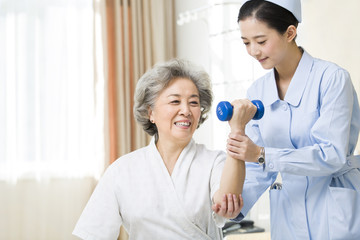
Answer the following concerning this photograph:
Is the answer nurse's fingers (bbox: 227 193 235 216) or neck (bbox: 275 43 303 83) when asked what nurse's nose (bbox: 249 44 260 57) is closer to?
neck (bbox: 275 43 303 83)

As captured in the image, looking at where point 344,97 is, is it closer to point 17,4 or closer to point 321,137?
point 321,137

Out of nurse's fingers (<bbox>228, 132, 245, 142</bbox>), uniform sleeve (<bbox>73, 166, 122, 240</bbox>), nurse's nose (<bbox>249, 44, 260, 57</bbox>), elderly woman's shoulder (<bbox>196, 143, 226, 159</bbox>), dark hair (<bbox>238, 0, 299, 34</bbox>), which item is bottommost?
uniform sleeve (<bbox>73, 166, 122, 240</bbox>)

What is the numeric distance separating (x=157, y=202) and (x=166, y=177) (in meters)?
0.11

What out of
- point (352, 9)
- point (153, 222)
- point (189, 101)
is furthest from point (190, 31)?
point (153, 222)

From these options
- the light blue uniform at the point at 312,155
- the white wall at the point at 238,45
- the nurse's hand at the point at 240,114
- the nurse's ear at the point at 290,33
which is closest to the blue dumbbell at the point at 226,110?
the nurse's hand at the point at 240,114

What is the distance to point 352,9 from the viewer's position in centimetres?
246

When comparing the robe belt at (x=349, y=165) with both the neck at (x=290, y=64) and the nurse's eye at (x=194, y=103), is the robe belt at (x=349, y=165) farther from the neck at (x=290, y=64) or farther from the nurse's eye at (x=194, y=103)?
the nurse's eye at (x=194, y=103)

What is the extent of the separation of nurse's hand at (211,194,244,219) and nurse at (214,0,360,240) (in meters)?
0.18

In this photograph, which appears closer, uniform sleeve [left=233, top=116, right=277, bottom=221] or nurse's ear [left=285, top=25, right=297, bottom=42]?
nurse's ear [left=285, top=25, right=297, bottom=42]

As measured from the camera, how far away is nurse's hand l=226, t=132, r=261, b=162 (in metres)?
1.44

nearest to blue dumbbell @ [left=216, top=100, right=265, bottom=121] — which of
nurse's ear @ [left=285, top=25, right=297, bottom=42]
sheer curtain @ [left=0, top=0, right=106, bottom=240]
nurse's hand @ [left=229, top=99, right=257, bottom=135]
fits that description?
nurse's hand @ [left=229, top=99, right=257, bottom=135]

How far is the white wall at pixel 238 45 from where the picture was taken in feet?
8.21

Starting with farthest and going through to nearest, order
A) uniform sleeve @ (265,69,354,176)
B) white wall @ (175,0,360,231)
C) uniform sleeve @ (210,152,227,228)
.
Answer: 1. white wall @ (175,0,360,231)
2. uniform sleeve @ (210,152,227,228)
3. uniform sleeve @ (265,69,354,176)

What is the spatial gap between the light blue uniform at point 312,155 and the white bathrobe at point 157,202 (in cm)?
19
